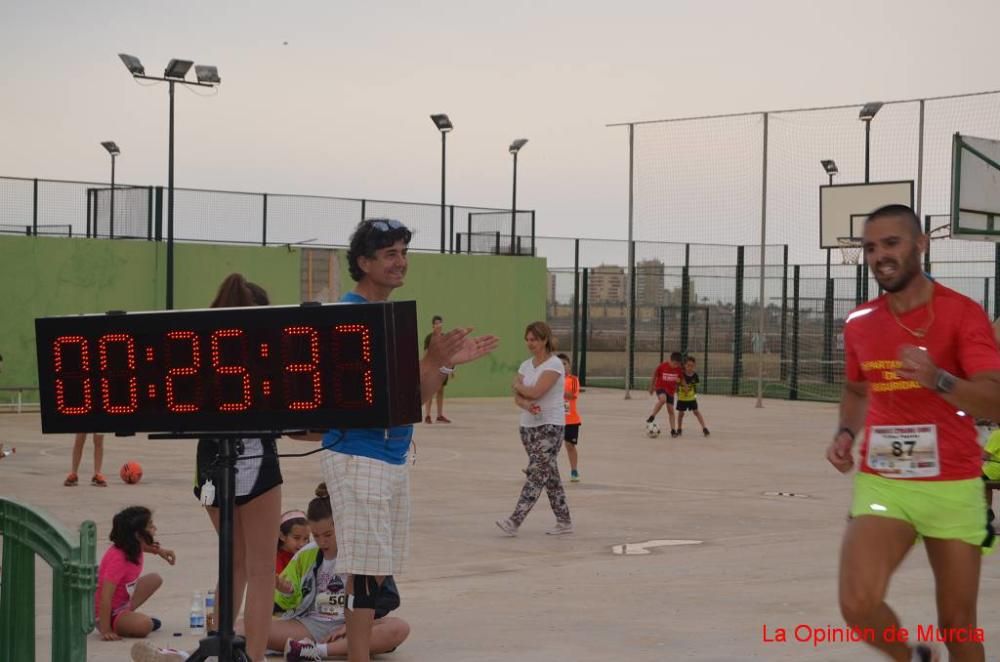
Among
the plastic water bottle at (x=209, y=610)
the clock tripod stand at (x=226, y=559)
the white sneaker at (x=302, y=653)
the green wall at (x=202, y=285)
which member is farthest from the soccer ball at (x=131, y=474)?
the green wall at (x=202, y=285)

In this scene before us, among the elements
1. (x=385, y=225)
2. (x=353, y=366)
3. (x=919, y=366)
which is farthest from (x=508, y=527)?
(x=919, y=366)

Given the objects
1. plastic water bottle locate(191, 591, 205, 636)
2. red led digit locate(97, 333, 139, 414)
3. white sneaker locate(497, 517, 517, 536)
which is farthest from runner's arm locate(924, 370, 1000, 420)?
white sneaker locate(497, 517, 517, 536)

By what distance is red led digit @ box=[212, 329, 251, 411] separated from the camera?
6230 millimetres

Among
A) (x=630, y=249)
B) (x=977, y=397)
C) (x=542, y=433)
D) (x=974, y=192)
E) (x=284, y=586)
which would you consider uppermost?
(x=974, y=192)

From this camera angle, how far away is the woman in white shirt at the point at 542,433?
1337cm

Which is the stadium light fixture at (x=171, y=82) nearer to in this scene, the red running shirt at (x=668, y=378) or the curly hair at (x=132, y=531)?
the red running shirt at (x=668, y=378)

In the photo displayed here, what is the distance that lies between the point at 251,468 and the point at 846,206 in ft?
101

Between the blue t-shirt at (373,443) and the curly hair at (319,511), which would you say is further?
the curly hair at (319,511)

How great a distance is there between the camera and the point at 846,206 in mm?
36062

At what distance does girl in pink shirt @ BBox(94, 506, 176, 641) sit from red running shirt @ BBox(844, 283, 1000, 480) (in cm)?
448

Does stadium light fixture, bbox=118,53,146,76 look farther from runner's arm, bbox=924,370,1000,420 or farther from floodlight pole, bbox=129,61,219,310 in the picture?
runner's arm, bbox=924,370,1000,420

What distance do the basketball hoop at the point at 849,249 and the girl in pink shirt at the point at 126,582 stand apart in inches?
1090

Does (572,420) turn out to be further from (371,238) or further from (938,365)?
(938,365)

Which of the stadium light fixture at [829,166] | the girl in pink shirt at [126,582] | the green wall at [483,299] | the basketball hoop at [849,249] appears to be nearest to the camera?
the girl in pink shirt at [126,582]
